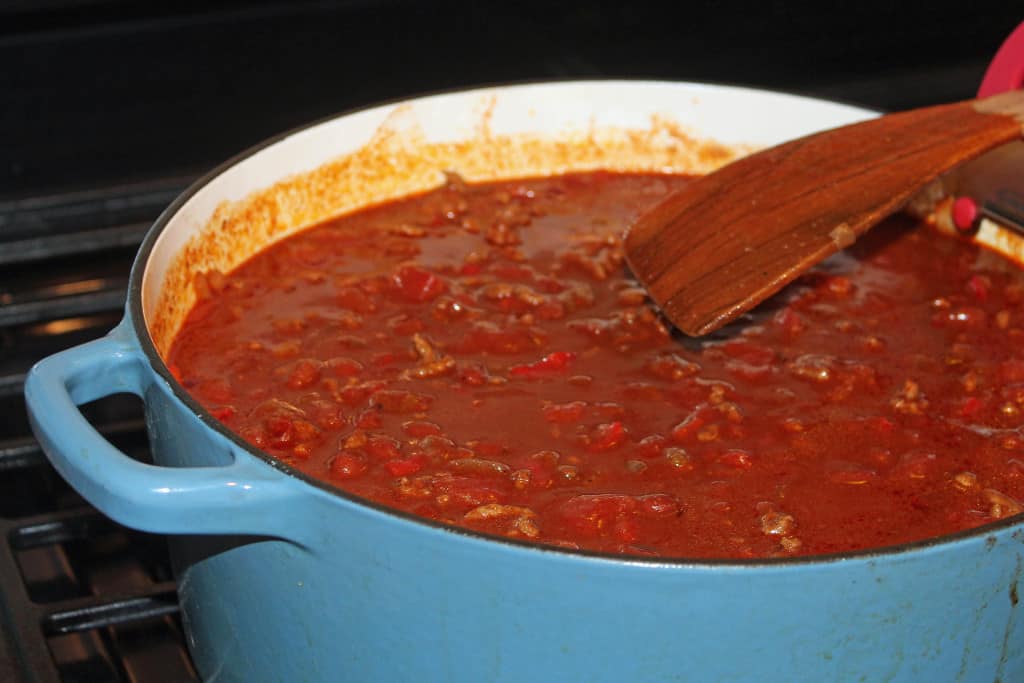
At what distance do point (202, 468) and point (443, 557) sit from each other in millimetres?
307

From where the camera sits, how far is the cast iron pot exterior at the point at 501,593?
1188 mm

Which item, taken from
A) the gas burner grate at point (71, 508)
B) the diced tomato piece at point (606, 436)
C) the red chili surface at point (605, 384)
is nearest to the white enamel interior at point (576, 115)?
the red chili surface at point (605, 384)

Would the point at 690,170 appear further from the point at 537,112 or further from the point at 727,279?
the point at 727,279

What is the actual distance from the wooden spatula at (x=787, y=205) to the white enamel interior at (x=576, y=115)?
0.31 m

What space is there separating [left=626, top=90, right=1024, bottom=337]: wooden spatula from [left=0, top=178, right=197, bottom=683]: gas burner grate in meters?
1.00

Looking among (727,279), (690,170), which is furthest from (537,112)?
(727,279)

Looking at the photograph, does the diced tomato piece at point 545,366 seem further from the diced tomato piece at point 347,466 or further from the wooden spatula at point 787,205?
the diced tomato piece at point 347,466

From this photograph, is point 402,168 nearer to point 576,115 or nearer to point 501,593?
point 576,115

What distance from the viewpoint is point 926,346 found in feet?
7.06

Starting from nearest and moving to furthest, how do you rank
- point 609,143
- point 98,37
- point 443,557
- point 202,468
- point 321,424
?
point 443,557 → point 202,468 → point 321,424 → point 98,37 → point 609,143

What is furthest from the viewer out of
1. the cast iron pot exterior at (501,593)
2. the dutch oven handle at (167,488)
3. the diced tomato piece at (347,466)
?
the diced tomato piece at (347,466)

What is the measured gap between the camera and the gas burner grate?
1.81 metres

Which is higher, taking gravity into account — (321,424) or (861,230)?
(861,230)

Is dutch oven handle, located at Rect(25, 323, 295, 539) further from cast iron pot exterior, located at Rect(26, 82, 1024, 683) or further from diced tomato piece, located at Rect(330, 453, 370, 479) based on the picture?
diced tomato piece, located at Rect(330, 453, 370, 479)
